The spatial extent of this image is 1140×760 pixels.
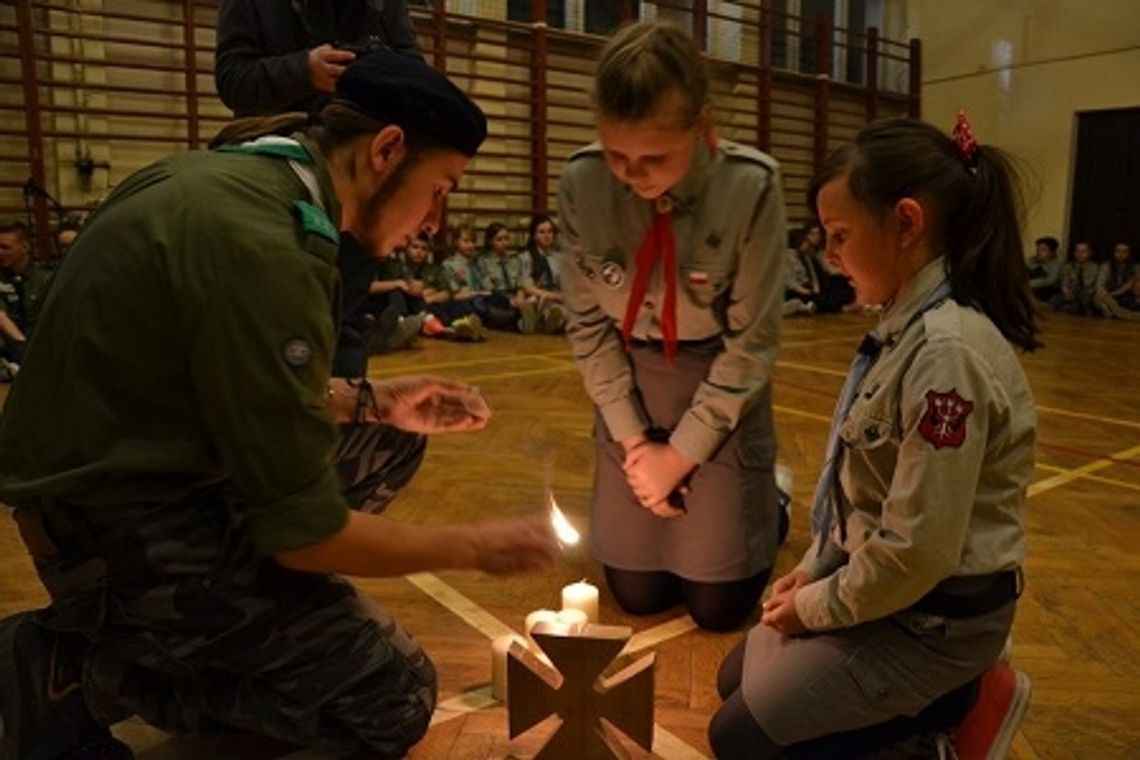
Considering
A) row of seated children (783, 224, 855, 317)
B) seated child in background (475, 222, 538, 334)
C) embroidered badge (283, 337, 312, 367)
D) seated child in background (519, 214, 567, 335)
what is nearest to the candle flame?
embroidered badge (283, 337, 312, 367)

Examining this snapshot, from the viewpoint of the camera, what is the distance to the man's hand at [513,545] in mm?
1241

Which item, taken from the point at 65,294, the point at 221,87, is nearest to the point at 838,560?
the point at 65,294

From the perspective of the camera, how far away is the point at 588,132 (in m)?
8.84

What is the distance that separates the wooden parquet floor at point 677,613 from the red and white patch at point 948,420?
2.17 feet

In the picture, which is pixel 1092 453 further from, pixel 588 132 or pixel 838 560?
pixel 588 132

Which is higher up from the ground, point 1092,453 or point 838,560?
point 838,560

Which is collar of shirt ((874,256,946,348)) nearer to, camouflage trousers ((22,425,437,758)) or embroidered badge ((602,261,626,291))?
embroidered badge ((602,261,626,291))

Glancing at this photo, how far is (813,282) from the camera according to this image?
8.84 metres

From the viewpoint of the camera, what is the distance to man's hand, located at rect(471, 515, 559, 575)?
1.24 m

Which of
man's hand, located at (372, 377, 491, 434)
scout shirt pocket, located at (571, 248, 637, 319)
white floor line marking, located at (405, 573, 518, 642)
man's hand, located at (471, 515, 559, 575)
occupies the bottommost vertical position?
white floor line marking, located at (405, 573, 518, 642)

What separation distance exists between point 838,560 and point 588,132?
25.4ft

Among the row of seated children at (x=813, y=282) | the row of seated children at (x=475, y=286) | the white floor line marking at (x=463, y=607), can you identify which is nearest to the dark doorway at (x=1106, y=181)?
the row of seated children at (x=813, y=282)

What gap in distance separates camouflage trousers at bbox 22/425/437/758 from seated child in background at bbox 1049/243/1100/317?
8.82m

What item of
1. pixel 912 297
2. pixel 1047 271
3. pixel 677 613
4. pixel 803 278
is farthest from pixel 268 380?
pixel 1047 271
